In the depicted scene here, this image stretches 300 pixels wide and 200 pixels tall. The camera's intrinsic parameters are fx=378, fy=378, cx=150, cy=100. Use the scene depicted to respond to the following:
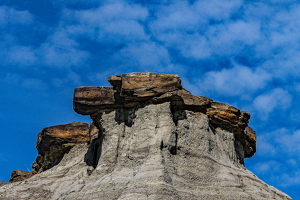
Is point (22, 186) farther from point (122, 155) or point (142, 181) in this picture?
point (142, 181)

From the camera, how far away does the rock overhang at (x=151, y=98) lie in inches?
808

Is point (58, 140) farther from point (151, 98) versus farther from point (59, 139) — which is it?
point (151, 98)

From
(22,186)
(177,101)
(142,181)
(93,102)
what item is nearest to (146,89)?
(177,101)

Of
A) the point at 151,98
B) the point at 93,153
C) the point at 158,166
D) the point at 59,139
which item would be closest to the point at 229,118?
the point at 151,98

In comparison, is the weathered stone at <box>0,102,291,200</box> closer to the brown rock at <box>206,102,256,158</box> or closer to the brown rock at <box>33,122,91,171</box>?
the brown rock at <box>206,102,256,158</box>

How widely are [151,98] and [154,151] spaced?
346 centimetres

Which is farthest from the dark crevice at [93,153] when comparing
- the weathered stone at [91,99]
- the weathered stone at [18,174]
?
the weathered stone at [18,174]

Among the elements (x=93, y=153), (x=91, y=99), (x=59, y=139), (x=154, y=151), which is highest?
(x=59, y=139)

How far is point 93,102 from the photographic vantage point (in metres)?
22.5

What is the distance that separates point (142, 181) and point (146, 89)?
6065 millimetres

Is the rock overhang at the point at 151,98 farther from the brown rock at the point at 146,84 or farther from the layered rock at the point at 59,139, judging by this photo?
the layered rock at the point at 59,139

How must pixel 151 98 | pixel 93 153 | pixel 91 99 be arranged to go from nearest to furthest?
pixel 151 98 < pixel 91 99 < pixel 93 153

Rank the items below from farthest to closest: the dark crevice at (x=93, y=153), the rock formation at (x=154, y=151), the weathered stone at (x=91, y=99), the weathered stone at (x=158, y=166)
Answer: the dark crevice at (x=93, y=153) < the weathered stone at (x=91, y=99) < the rock formation at (x=154, y=151) < the weathered stone at (x=158, y=166)

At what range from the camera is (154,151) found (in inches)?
719
